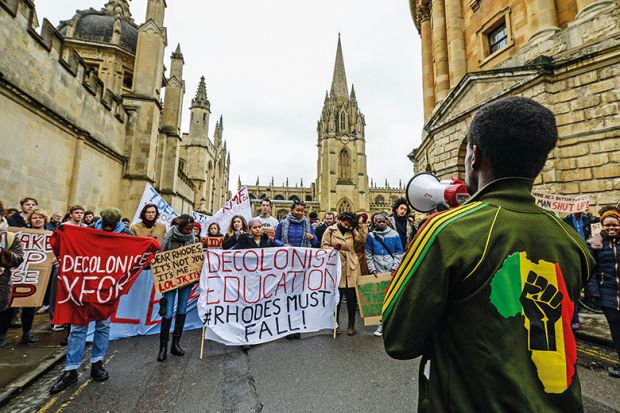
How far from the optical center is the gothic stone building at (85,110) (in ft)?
23.8

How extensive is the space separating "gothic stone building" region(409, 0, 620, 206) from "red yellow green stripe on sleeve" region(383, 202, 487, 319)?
29.1ft

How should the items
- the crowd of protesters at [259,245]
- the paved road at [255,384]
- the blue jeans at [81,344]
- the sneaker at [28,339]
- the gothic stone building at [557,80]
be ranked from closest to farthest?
the paved road at [255,384], the blue jeans at [81,344], the crowd of protesters at [259,245], the sneaker at [28,339], the gothic stone building at [557,80]

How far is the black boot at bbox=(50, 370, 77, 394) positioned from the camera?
Answer: 3.19 metres

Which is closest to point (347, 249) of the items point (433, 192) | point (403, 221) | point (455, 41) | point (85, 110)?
point (403, 221)

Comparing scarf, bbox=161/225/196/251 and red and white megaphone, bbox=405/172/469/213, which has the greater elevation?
red and white megaphone, bbox=405/172/469/213

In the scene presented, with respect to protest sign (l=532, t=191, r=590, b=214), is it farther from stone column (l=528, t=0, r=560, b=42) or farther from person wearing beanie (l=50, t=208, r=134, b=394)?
person wearing beanie (l=50, t=208, r=134, b=394)

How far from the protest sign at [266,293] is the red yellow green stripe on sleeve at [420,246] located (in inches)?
158

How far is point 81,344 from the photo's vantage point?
350 centimetres

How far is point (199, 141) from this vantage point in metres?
32.2

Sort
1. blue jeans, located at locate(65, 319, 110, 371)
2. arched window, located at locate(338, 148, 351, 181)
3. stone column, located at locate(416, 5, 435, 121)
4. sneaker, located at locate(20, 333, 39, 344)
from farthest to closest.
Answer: arched window, located at locate(338, 148, 351, 181) → stone column, located at locate(416, 5, 435, 121) → sneaker, located at locate(20, 333, 39, 344) → blue jeans, located at locate(65, 319, 110, 371)

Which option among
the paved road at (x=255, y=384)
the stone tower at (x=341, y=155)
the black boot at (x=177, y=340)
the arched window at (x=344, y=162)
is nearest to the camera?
the paved road at (x=255, y=384)

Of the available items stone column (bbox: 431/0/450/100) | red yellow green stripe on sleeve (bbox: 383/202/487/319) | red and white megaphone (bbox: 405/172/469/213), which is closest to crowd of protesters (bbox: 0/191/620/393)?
red and white megaphone (bbox: 405/172/469/213)

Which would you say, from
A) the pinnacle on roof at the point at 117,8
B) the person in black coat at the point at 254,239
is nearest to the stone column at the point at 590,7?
the person in black coat at the point at 254,239

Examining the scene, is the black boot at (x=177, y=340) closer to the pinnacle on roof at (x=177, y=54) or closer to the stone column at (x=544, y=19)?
the stone column at (x=544, y=19)
